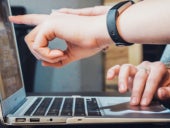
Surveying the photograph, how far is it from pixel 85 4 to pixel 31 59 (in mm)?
306

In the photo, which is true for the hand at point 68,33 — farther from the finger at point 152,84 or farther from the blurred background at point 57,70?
the blurred background at point 57,70

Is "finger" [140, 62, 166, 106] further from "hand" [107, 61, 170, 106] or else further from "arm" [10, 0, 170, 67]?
"arm" [10, 0, 170, 67]

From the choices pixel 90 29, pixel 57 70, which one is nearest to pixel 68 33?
pixel 90 29

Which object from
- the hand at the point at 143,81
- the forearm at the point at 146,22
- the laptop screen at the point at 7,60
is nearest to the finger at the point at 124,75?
the hand at the point at 143,81

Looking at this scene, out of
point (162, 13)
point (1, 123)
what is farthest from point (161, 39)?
point (1, 123)

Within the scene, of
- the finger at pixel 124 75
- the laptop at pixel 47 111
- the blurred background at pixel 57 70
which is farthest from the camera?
the blurred background at pixel 57 70

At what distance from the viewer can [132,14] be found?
0.55m

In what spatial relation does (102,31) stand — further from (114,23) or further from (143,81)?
(143,81)

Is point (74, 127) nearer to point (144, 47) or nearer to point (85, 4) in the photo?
point (85, 4)

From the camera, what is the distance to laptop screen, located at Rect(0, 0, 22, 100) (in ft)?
2.18

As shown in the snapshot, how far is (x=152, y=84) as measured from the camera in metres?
0.65

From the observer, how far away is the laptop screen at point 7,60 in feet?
2.18

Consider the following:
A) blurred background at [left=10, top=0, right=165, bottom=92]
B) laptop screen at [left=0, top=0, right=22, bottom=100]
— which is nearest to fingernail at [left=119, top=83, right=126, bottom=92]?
laptop screen at [left=0, top=0, right=22, bottom=100]

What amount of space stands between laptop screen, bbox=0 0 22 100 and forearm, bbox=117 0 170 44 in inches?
10.1
